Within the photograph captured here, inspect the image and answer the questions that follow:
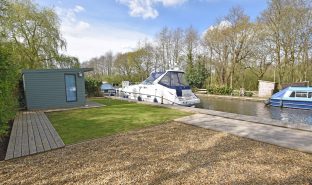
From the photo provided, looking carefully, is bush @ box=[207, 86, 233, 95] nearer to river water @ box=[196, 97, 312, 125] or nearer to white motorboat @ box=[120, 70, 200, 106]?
river water @ box=[196, 97, 312, 125]

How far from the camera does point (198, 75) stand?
2958 cm

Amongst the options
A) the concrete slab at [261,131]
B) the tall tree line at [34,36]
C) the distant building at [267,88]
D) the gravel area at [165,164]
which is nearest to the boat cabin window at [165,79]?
the concrete slab at [261,131]

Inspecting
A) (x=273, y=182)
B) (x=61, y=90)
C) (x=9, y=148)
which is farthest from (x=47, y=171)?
(x=61, y=90)

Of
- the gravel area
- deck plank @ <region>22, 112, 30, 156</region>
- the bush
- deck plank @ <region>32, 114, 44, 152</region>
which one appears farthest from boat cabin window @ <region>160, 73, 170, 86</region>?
the bush

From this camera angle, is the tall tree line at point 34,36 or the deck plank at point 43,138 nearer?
the deck plank at point 43,138

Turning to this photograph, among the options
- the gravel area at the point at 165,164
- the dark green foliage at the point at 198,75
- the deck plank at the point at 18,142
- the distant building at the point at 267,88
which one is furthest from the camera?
the dark green foliage at the point at 198,75

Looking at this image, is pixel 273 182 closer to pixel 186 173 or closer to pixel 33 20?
pixel 186 173

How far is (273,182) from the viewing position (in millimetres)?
2988

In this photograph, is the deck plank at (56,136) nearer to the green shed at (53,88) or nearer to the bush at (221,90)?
the green shed at (53,88)

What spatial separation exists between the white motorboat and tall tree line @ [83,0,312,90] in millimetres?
12615

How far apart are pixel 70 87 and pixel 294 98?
1436cm

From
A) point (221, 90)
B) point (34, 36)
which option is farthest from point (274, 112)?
point (34, 36)

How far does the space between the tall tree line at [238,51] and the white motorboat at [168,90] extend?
12615mm

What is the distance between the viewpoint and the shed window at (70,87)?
36.3 ft
